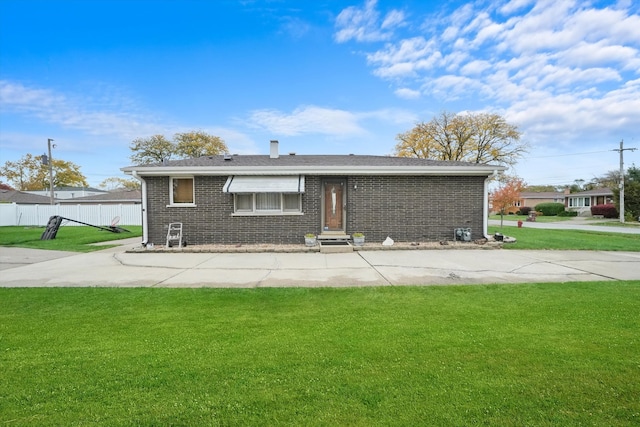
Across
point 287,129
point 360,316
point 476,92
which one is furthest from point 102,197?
point 360,316

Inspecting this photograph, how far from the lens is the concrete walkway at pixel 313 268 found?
6977 millimetres

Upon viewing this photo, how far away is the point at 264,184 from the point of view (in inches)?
485

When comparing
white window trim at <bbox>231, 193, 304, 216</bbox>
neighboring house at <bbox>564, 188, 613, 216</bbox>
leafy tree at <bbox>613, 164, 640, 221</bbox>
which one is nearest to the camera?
white window trim at <bbox>231, 193, 304, 216</bbox>

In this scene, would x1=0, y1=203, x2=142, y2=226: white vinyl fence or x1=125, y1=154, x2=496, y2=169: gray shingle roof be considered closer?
x1=125, y1=154, x2=496, y2=169: gray shingle roof

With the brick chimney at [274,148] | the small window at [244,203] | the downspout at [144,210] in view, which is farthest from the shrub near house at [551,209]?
the downspout at [144,210]

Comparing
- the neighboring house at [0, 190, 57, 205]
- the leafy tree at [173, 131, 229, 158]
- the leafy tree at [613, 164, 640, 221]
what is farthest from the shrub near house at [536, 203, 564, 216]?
the neighboring house at [0, 190, 57, 205]

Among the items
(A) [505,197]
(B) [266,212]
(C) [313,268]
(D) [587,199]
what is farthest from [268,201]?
(D) [587,199]

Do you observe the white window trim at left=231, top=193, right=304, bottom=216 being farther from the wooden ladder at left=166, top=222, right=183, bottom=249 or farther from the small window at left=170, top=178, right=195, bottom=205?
the wooden ladder at left=166, top=222, right=183, bottom=249

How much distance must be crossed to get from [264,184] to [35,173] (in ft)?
229

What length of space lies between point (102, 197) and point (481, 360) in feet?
157

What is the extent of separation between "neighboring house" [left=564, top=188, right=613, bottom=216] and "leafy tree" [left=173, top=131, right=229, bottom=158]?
53.9 meters

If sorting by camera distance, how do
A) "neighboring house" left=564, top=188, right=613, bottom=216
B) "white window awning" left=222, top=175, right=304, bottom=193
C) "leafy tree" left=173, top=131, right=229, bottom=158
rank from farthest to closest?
"neighboring house" left=564, top=188, right=613, bottom=216 < "leafy tree" left=173, top=131, right=229, bottom=158 < "white window awning" left=222, top=175, right=304, bottom=193

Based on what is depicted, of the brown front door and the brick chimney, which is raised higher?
the brick chimney

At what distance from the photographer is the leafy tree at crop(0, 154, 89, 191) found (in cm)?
5806
